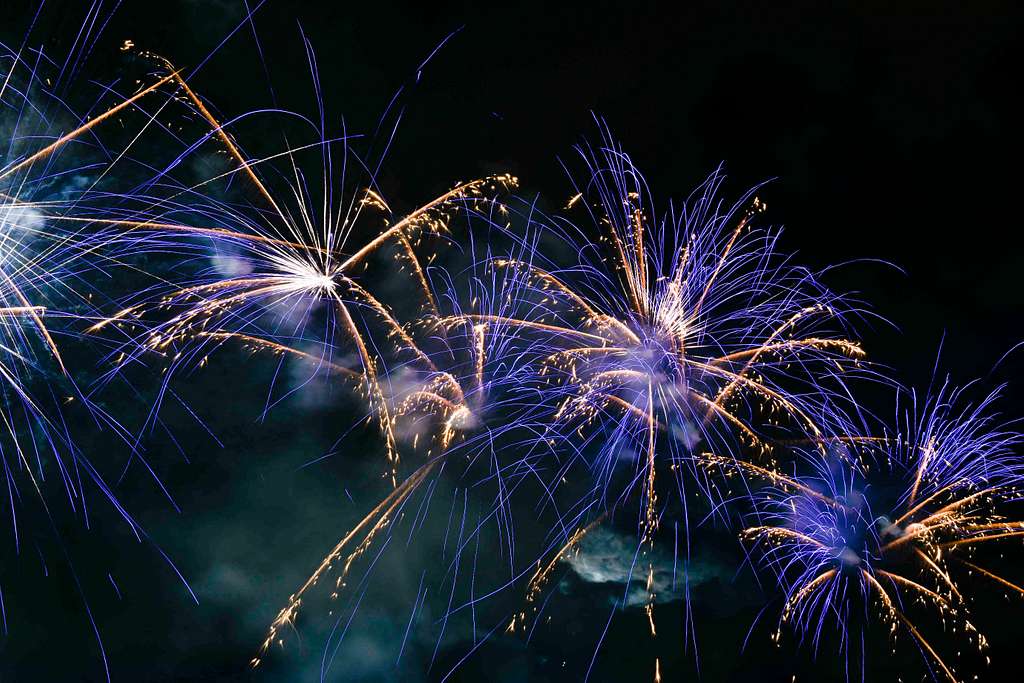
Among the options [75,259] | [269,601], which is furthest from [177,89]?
[269,601]

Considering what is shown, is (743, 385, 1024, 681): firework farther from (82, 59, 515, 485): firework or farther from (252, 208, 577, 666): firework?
(82, 59, 515, 485): firework

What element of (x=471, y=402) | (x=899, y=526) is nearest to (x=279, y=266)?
(x=471, y=402)

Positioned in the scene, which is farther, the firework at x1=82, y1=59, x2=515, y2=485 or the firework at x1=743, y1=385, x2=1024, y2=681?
the firework at x1=743, y1=385, x2=1024, y2=681

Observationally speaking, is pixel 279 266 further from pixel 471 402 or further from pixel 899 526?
pixel 899 526

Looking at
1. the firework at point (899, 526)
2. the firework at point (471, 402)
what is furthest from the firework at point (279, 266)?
the firework at point (899, 526)

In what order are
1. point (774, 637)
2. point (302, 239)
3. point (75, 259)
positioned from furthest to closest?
point (774, 637)
point (75, 259)
point (302, 239)

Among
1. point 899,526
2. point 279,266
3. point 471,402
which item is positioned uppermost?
point 279,266

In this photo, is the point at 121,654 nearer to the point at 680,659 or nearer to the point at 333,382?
the point at 333,382

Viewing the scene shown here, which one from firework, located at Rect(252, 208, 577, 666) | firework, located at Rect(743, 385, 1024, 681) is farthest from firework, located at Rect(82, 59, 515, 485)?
firework, located at Rect(743, 385, 1024, 681)

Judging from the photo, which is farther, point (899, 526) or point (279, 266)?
point (899, 526)
